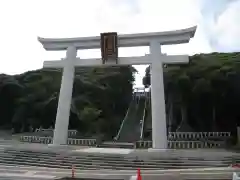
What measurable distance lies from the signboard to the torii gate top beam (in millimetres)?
389

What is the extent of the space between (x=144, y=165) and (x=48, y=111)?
816 inches

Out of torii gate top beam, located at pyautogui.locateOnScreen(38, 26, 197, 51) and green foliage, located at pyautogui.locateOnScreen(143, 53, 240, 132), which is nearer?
torii gate top beam, located at pyautogui.locateOnScreen(38, 26, 197, 51)

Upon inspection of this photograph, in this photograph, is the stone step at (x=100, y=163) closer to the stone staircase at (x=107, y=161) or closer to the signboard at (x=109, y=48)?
the stone staircase at (x=107, y=161)

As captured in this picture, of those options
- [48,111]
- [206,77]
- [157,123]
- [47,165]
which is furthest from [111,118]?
[47,165]

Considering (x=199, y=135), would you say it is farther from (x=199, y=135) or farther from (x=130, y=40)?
(x=130, y=40)

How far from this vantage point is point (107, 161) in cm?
1345

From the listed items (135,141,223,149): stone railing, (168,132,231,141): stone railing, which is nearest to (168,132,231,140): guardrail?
(168,132,231,141): stone railing

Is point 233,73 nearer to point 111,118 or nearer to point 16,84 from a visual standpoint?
point 111,118

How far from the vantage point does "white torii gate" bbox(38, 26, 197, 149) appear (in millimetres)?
16188

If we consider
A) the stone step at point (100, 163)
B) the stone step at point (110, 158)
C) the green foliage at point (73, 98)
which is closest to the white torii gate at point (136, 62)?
the stone step at point (110, 158)

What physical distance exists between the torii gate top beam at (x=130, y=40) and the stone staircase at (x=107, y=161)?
279 inches

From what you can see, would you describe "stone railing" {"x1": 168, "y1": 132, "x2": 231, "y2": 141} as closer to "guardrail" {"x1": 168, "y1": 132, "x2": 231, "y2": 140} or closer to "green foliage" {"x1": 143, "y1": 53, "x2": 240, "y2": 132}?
"guardrail" {"x1": 168, "y1": 132, "x2": 231, "y2": 140}

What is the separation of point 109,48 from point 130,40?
4.65ft

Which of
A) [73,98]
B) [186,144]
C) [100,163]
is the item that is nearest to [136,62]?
[100,163]
